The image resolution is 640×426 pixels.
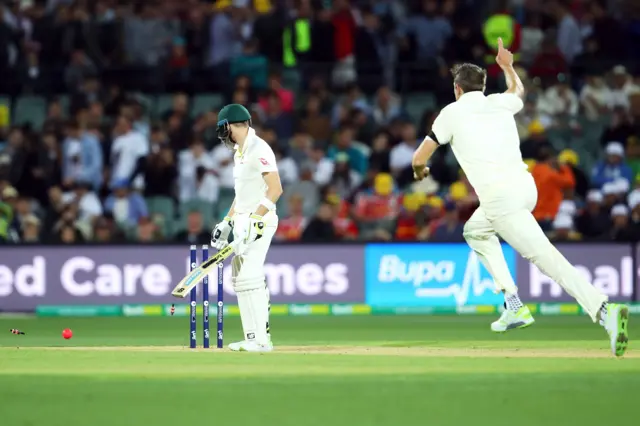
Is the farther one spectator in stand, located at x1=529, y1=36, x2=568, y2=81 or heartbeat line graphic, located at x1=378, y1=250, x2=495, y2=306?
spectator in stand, located at x1=529, y1=36, x2=568, y2=81

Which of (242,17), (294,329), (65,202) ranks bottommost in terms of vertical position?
(294,329)

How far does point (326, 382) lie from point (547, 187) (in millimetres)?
10916

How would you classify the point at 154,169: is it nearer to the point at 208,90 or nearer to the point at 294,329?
the point at 208,90

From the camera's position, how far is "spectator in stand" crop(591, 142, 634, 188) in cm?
2062

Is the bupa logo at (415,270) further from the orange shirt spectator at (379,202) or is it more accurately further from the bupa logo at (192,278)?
the bupa logo at (192,278)

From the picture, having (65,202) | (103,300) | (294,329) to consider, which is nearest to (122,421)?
(294,329)

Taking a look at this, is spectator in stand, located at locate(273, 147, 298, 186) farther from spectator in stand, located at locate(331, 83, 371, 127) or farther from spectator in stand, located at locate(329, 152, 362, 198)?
spectator in stand, located at locate(331, 83, 371, 127)

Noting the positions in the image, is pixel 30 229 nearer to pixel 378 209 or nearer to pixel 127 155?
pixel 127 155

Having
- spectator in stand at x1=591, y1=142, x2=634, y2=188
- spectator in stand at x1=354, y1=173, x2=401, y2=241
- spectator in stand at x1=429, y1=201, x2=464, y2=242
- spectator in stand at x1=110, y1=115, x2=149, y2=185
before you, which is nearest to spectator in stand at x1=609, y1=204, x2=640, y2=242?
spectator in stand at x1=591, y1=142, x2=634, y2=188

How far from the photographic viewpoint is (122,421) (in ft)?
24.7

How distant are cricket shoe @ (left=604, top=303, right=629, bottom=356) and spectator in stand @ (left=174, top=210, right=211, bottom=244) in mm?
9592

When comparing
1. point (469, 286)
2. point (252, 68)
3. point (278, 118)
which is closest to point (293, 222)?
point (469, 286)

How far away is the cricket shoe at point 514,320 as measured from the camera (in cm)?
1161

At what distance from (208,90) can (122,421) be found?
15.7m
